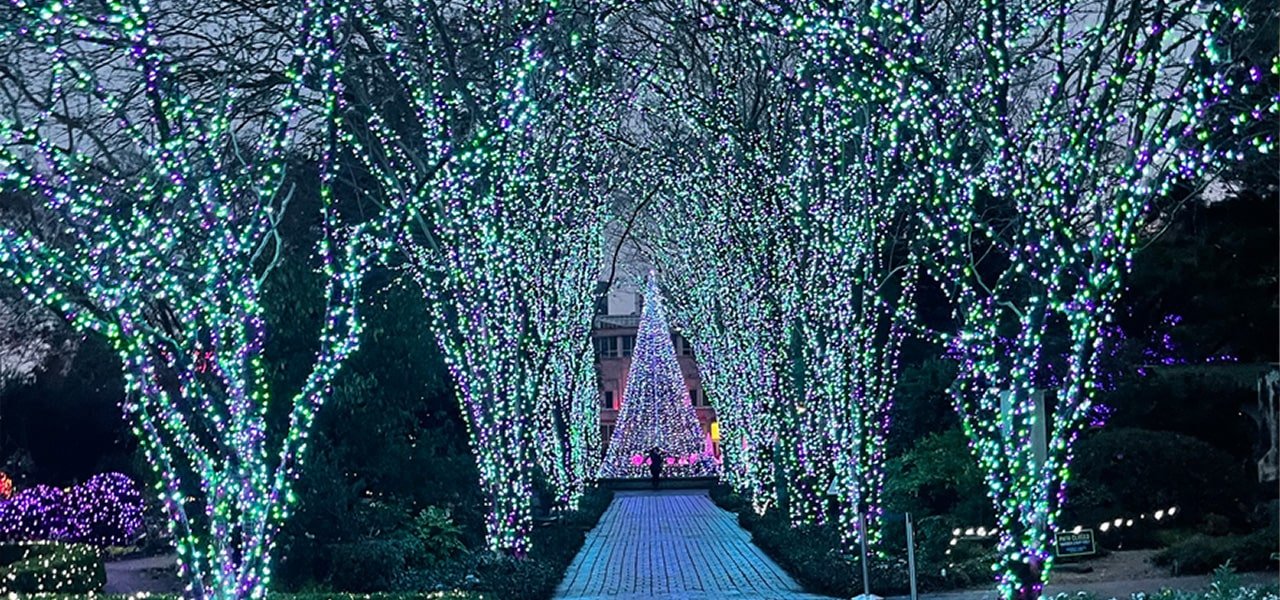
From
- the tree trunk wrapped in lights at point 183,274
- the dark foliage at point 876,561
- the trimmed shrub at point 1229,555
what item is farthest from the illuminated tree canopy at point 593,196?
the trimmed shrub at point 1229,555

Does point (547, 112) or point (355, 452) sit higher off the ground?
point (547, 112)

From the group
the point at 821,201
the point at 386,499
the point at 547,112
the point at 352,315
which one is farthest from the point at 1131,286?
the point at 352,315

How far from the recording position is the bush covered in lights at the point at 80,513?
92.8 ft

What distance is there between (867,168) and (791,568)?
567 cm

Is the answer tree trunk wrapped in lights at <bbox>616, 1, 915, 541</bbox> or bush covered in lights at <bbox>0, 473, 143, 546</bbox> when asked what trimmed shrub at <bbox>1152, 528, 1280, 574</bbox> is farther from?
bush covered in lights at <bbox>0, 473, 143, 546</bbox>

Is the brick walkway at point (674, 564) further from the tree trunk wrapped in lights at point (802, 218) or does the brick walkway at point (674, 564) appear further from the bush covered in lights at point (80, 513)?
the bush covered in lights at point (80, 513)

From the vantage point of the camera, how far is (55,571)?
60.3 feet

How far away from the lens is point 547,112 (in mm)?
19219

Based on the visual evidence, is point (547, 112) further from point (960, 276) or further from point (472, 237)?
point (960, 276)

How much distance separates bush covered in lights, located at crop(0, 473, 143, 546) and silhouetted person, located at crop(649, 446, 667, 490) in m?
26.7

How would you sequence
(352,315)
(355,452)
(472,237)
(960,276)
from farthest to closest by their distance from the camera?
(355,452)
(472,237)
(960,276)
(352,315)

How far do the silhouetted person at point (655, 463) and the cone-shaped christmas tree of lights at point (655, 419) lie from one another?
1.35 ft

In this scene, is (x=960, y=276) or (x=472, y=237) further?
(x=472, y=237)

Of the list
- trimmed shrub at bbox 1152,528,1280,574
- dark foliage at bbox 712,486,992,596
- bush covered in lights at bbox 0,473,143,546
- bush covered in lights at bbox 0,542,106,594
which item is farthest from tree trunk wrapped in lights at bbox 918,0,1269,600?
bush covered in lights at bbox 0,473,143,546
